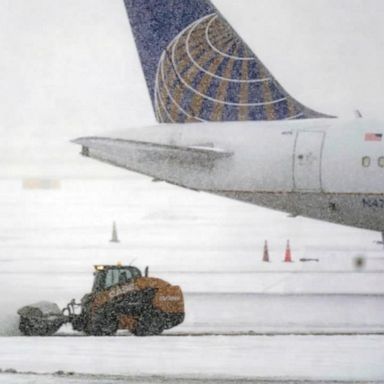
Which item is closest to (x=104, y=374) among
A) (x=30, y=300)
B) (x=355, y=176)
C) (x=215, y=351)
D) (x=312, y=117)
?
(x=215, y=351)

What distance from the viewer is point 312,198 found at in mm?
29016

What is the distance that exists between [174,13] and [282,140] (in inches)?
233

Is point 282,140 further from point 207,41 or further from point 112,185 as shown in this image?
point 112,185

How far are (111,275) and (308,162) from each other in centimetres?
886

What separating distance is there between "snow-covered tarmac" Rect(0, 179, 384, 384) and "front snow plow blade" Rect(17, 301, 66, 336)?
0.40 metres

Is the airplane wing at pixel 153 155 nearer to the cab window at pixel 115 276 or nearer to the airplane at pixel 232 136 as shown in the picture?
the airplane at pixel 232 136

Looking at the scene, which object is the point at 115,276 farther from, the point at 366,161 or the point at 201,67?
the point at 201,67

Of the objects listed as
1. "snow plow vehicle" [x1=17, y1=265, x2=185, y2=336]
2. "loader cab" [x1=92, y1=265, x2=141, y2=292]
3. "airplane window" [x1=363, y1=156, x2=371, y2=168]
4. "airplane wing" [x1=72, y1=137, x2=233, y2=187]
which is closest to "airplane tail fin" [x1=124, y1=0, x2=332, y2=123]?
"airplane wing" [x1=72, y1=137, x2=233, y2=187]

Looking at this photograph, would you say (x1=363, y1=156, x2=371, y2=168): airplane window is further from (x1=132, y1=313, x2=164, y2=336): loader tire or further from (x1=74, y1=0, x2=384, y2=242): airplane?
(x1=132, y1=313, x2=164, y2=336): loader tire

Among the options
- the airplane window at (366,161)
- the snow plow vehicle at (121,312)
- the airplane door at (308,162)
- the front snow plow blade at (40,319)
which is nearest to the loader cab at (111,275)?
the snow plow vehicle at (121,312)

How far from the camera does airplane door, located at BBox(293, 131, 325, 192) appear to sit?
2859cm

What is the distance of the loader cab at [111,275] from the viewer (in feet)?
70.5

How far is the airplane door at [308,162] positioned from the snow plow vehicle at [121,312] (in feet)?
28.9

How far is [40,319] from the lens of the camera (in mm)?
20859
